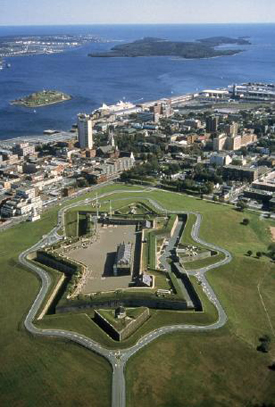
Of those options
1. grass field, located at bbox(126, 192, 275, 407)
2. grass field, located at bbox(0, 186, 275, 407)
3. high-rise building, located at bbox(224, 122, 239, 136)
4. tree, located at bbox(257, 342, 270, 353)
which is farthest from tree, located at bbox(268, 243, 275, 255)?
high-rise building, located at bbox(224, 122, 239, 136)

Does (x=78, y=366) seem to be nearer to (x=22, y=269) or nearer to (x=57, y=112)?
(x=22, y=269)

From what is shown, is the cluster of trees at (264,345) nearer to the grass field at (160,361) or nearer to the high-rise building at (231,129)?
the grass field at (160,361)

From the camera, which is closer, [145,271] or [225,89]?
[145,271]

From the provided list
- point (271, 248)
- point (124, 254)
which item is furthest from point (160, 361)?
point (271, 248)

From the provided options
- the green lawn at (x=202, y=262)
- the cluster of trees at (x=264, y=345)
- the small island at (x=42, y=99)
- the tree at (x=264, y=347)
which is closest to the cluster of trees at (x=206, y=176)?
the green lawn at (x=202, y=262)

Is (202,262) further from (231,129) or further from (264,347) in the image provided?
(231,129)

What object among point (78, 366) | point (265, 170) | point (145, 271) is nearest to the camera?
point (78, 366)

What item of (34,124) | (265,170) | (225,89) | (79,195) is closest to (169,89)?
(225,89)
